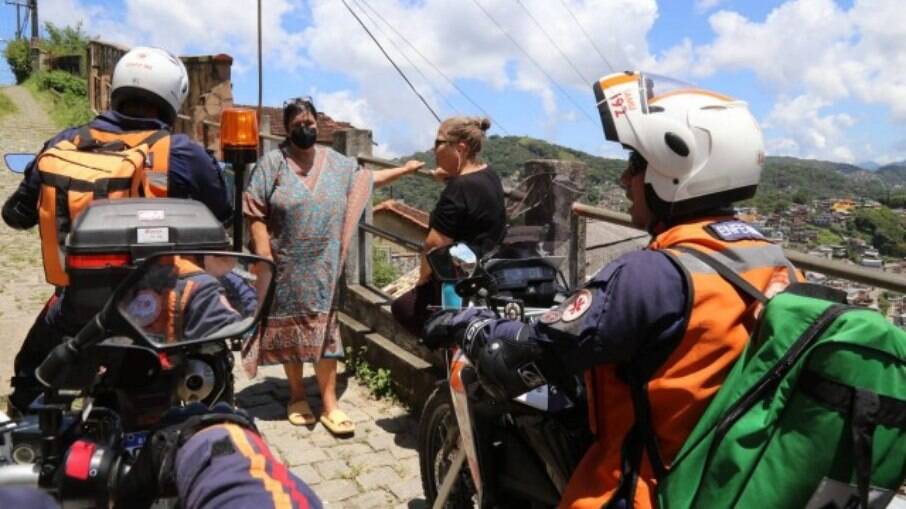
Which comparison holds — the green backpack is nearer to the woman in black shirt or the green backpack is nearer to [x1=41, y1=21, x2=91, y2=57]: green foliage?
the woman in black shirt

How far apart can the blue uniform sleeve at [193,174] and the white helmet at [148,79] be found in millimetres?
153

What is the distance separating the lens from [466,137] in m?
4.07

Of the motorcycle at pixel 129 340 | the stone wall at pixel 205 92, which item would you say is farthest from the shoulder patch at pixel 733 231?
the stone wall at pixel 205 92

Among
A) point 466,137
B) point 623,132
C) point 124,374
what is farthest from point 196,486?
point 466,137

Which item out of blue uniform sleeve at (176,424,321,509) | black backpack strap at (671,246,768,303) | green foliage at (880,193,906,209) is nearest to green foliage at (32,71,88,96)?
green foliage at (880,193,906,209)

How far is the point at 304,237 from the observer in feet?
15.3

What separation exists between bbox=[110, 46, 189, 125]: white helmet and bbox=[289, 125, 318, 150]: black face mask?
1.60 metres

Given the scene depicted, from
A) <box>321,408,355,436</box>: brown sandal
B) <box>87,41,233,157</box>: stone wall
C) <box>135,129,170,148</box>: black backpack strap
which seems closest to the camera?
<box>135,129,170,148</box>: black backpack strap

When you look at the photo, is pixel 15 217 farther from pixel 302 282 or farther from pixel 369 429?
pixel 369 429

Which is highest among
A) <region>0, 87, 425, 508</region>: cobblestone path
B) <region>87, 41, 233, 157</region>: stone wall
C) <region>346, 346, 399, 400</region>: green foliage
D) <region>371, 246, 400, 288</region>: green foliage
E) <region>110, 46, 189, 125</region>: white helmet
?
<region>87, 41, 233, 157</region>: stone wall

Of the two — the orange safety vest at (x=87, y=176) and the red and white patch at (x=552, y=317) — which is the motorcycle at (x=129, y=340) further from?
the orange safety vest at (x=87, y=176)

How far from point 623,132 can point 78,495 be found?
156 centimetres

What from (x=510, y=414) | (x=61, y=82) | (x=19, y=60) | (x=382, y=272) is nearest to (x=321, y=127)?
(x=382, y=272)

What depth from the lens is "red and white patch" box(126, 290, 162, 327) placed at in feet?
4.59
